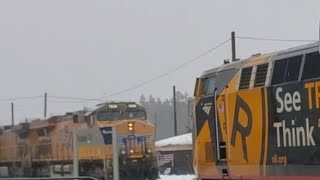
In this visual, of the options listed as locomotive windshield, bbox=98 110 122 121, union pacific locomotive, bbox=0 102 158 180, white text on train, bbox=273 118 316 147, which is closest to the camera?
white text on train, bbox=273 118 316 147

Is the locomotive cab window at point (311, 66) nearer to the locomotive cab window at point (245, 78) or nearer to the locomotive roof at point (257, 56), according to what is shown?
the locomotive roof at point (257, 56)

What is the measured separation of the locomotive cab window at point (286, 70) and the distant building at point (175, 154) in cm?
3852

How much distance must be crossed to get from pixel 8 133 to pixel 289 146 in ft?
105

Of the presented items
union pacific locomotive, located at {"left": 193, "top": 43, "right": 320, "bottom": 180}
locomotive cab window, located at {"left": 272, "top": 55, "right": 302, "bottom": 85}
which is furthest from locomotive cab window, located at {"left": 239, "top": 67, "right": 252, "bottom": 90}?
locomotive cab window, located at {"left": 272, "top": 55, "right": 302, "bottom": 85}

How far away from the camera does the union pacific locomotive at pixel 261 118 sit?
1248 cm

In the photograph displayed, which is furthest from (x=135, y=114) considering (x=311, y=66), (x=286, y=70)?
(x=311, y=66)

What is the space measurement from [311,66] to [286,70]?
82cm

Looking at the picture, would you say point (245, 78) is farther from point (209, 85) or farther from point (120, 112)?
point (120, 112)

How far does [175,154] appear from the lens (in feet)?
179

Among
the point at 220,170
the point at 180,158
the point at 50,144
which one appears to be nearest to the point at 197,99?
the point at 220,170

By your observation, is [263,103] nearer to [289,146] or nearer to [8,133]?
[289,146]

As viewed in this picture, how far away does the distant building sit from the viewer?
52484mm

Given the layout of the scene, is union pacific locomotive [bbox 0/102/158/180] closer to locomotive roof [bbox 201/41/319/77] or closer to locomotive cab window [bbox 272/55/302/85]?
locomotive roof [bbox 201/41/319/77]

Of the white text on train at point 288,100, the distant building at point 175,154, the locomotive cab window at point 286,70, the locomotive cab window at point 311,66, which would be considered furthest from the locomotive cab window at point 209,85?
the distant building at point 175,154
